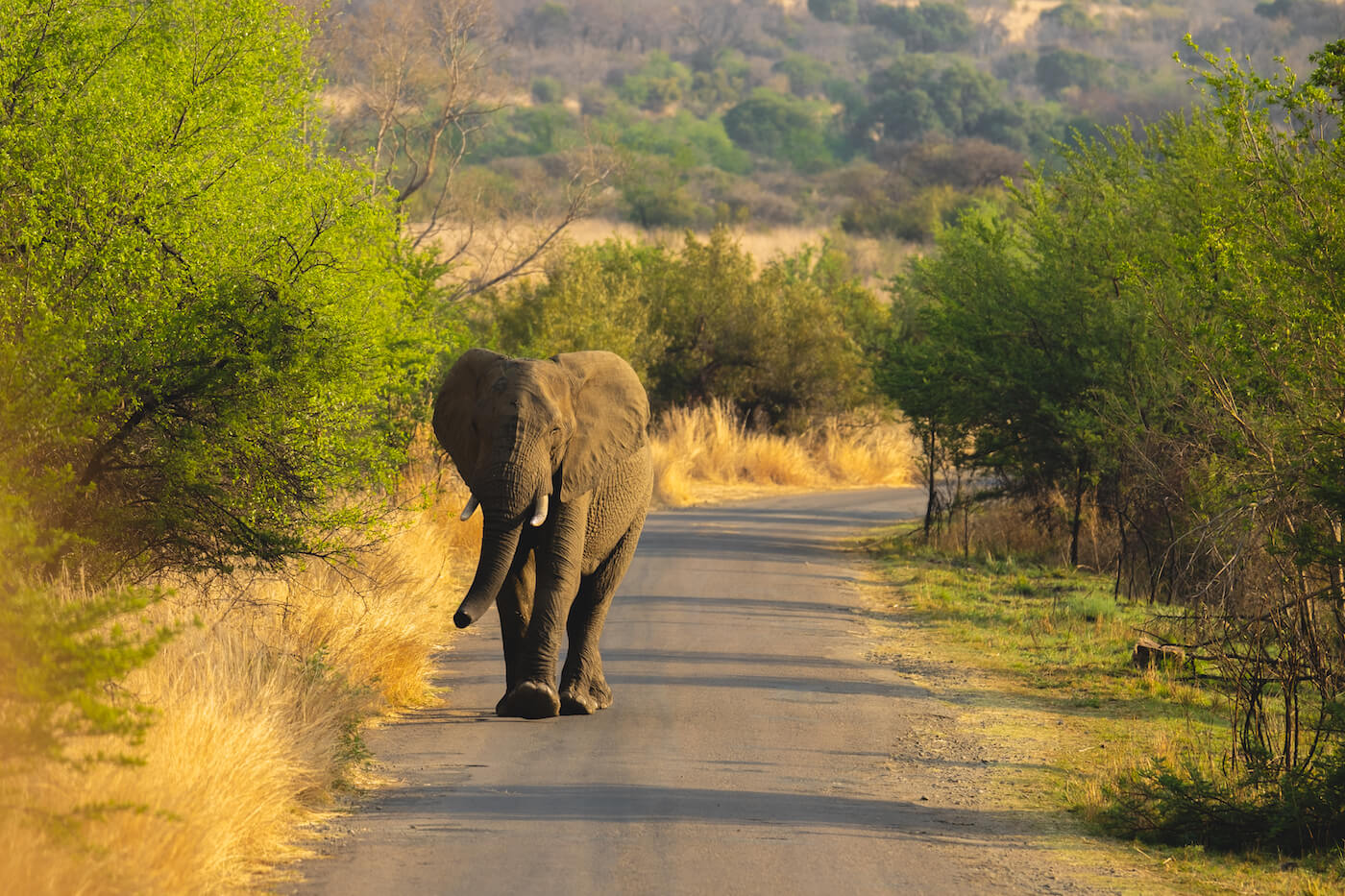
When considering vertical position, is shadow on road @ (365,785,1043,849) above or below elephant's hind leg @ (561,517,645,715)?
below

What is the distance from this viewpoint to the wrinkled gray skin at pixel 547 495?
10094mm

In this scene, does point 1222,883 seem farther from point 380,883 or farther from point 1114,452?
point 1114,452

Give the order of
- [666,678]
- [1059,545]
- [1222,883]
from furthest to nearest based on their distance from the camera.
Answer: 1. [1059,545]
2. [666,678]
3. [1222,883]

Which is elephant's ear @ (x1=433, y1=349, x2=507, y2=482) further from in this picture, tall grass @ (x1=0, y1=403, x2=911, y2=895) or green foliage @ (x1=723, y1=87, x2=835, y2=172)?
green foliage @ (x1=723, y1=87, x2=835, y2=172)

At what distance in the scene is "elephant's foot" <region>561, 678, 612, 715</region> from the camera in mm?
10547

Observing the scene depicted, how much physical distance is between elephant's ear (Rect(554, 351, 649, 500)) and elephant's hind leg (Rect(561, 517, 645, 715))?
0.90m

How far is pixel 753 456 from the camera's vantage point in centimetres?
3509

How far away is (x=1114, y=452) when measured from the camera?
19031 mm

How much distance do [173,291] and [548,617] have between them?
120 inches

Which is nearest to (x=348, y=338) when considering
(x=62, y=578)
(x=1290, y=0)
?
(x=62, y=578)

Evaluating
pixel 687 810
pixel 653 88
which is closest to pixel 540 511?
pixel 687 810

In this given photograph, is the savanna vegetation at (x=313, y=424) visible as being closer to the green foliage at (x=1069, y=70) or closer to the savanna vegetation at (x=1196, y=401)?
the savanna vegetation at (x=1196, y=401)

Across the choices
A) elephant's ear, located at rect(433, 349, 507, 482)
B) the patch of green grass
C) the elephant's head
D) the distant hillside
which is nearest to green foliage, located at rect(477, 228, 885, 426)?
the distant hillside

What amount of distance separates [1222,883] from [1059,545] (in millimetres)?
14390
